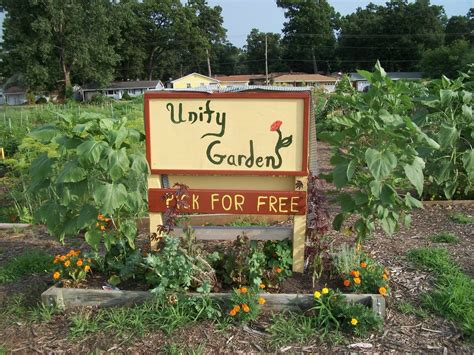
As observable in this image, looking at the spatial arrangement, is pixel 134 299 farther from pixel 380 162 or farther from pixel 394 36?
pixel 394 36

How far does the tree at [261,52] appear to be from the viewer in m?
90.2

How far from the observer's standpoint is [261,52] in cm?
9169

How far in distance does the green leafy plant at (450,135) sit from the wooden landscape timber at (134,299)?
2367 mm

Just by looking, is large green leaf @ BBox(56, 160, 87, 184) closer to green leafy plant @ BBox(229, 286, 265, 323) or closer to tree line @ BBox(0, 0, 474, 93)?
green leafy plant @ BBox(229, 286, 265, 323)

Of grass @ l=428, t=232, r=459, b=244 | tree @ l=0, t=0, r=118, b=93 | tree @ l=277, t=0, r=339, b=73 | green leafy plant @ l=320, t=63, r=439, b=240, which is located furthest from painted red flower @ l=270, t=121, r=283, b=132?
tree @ l=277, t=0, r=339, b=73

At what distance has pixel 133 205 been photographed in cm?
339

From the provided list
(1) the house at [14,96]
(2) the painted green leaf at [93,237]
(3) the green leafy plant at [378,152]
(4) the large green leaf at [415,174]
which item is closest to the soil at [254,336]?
(2) the painted green leaf at [93,237]

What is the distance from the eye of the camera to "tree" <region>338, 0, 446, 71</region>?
7781 centimetres

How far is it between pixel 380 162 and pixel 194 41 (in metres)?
69.8

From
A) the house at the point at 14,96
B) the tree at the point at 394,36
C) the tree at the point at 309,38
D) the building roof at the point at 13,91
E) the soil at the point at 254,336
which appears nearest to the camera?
the soil at the point at 254,336

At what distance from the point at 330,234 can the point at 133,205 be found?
2.17 metres

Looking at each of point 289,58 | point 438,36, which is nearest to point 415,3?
point 438,36

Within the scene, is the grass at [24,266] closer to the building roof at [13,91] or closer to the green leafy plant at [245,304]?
the green leafy plant at [245,304]

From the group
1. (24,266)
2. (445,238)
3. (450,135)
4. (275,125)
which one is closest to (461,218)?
(445,238)
